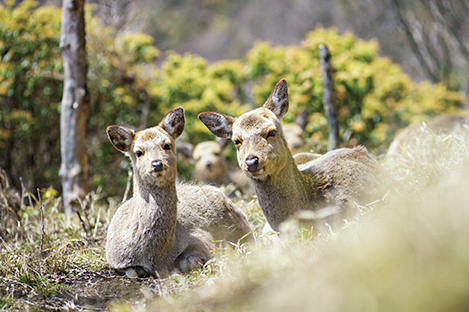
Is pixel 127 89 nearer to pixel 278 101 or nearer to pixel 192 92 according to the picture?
pixel 192 92

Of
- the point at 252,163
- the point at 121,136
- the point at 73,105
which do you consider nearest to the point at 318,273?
the point at 252,163

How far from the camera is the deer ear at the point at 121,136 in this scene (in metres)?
3.92

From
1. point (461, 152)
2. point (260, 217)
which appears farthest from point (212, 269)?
point (461, 152)

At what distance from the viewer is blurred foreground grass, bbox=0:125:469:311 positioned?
6.43ft

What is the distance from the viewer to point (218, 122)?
3869 millimetres

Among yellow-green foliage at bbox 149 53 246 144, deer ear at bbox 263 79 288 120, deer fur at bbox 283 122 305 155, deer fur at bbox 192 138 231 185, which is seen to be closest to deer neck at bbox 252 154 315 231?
deer ear at bbox 263 79 288 120

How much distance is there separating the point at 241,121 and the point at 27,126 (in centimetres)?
658

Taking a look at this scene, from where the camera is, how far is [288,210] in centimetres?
365

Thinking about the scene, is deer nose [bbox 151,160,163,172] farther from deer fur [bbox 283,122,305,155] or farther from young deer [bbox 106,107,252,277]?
deer fur [bbox 283,122,305,155]

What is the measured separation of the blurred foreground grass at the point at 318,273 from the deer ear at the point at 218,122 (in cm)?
112

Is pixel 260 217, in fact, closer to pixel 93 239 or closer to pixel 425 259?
pixel 93 239

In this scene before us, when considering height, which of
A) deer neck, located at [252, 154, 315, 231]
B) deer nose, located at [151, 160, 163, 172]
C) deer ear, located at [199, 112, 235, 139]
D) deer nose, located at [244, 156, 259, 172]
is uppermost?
deer ear, located at [199, 112, 235, 139]

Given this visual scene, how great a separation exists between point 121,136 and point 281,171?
161 centimetres

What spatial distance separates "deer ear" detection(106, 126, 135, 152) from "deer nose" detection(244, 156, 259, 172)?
1.33m
